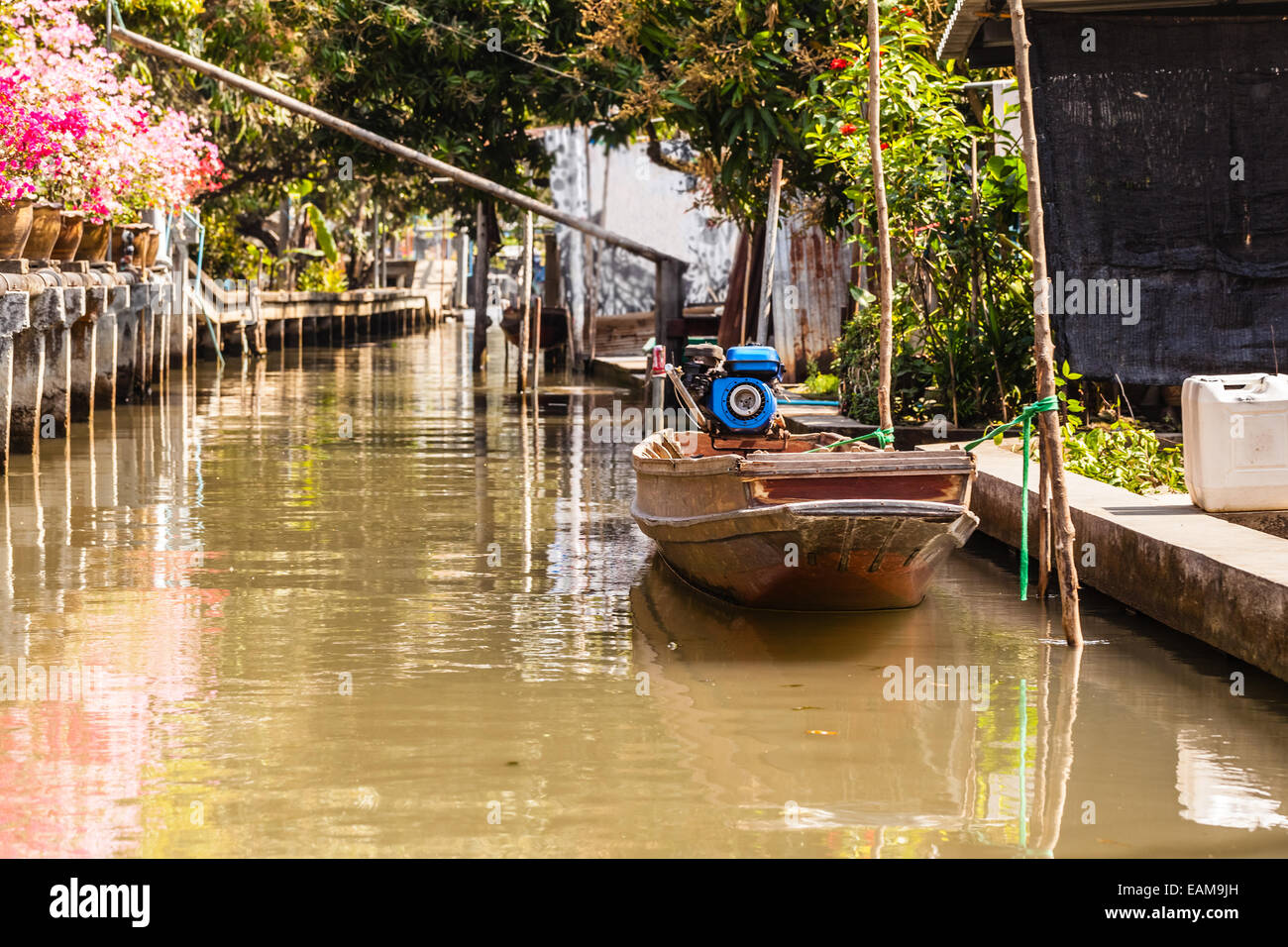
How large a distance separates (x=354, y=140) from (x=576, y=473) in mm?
11339

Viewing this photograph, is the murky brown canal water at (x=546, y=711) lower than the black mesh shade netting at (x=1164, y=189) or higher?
lower

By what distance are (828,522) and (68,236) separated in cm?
1046

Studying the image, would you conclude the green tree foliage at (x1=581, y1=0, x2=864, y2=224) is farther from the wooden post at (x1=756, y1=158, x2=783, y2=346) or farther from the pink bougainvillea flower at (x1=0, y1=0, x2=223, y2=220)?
the pink bougainvillea flower at (x1=0, y1=0, x2=223, y2=220)

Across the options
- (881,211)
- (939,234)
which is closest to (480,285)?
(939,234)

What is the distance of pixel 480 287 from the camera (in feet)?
93.4

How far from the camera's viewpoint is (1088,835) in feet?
18.4

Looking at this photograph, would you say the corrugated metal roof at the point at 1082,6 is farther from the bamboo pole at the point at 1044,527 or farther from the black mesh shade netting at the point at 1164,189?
the bamboo pole at the point at 1044,527

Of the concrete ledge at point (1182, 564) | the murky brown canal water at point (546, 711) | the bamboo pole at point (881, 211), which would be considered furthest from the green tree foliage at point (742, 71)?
the concrete ledge at point (1182, 564)

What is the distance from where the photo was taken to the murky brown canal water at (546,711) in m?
5.62

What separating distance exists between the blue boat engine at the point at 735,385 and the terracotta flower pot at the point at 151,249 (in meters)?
13.3

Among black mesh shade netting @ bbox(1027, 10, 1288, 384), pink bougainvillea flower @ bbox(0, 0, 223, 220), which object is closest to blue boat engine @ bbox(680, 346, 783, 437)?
black mesh shade netting @ bbox(1027, 10, 1288, 384)

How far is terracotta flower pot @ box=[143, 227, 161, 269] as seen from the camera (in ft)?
71.4

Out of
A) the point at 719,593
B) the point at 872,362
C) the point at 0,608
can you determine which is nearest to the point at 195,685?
the point at 0,608
